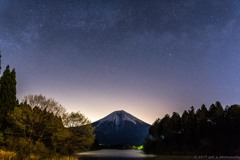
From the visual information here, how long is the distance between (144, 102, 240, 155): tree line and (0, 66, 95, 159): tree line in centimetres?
5862

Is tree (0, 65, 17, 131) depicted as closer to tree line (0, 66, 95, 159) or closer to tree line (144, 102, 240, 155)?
tree line (0, 66, 95, 159)

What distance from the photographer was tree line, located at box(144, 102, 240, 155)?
102 meters

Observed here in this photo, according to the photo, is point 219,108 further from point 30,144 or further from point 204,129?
point 30,144

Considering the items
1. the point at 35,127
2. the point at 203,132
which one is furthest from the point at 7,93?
the point at 203,132

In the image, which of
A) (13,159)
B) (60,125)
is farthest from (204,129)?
(13,159)

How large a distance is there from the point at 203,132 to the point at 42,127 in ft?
235

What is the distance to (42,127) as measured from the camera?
56.5 m

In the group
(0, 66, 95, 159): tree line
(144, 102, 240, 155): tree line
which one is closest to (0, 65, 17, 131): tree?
(0, 66, 95, 159): tree line

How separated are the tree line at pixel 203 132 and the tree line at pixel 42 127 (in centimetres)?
5862

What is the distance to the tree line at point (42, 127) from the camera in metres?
54.6

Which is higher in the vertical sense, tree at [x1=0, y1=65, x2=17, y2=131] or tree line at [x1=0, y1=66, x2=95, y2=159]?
tree at [x1=0, y1=65, x2=17, y2=131]

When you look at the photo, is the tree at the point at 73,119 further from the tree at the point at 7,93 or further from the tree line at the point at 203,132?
the tree line at the point at 203,132

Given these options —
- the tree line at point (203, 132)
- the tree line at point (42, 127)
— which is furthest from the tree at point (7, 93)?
the tree line at point (203, 132)

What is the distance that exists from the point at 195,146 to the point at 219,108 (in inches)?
657
